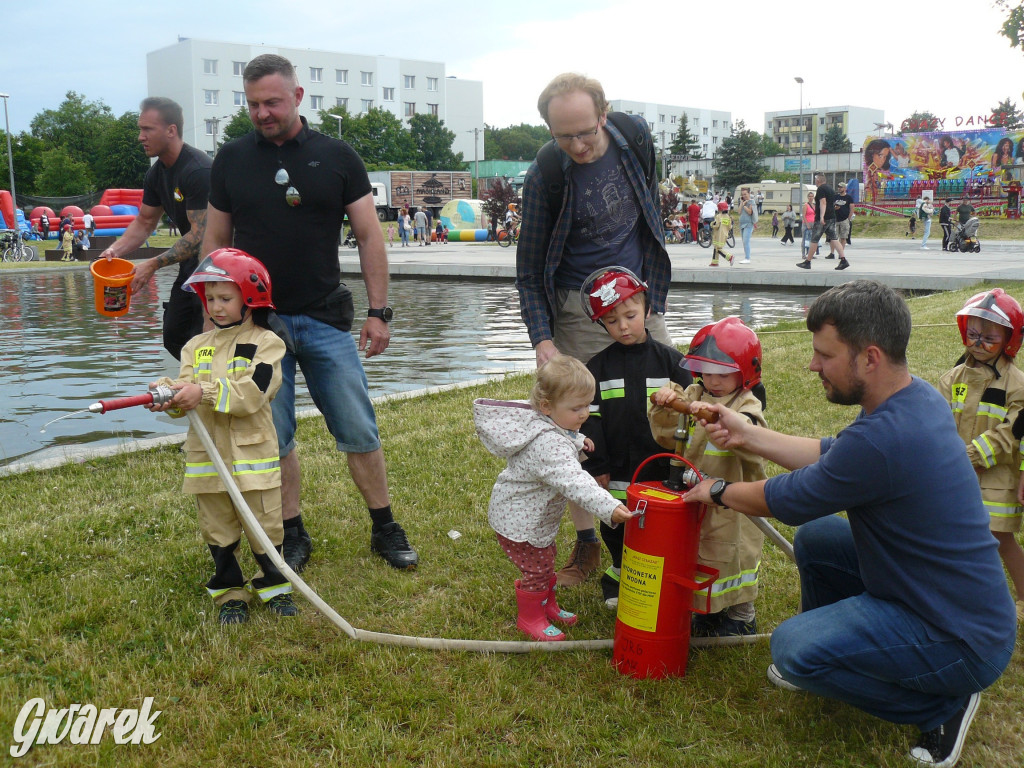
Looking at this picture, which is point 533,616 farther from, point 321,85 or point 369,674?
point 321,85

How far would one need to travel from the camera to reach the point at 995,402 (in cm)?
372

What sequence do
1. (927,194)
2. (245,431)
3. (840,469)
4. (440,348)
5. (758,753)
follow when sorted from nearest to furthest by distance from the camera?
(840,469) → (758,753) → (245,431) → (440,348) → (927,194)

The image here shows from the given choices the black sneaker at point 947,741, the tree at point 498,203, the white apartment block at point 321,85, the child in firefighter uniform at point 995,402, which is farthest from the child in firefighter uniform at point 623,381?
the white apartment block at point 321,85

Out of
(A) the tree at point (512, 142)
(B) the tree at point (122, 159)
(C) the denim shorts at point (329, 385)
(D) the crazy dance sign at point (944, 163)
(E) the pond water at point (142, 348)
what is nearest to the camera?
(C) the denim shorts at point (329, 385)

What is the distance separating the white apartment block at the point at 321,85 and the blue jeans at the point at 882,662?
290ft

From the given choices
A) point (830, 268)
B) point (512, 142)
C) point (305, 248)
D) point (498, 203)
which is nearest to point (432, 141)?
point (512, 142)

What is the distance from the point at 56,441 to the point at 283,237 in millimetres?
4087

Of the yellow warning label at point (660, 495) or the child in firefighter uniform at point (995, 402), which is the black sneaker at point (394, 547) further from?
the child in firefighter uniform at point (995, 402)

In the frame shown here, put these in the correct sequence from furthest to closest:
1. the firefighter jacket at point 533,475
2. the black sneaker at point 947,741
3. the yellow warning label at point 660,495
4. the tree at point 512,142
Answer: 1. the tree at point 512,142
2. the firefighter jacket at point 533,475
3. the yellow warning label at point 660,495
4. the black sneaker at point 947,741

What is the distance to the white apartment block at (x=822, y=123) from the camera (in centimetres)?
14150

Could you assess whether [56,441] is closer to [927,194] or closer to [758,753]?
[758,753]

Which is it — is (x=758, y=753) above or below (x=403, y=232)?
below

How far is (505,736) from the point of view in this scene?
302 centimetres

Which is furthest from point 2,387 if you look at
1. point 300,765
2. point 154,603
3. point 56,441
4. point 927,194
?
point 927,194
